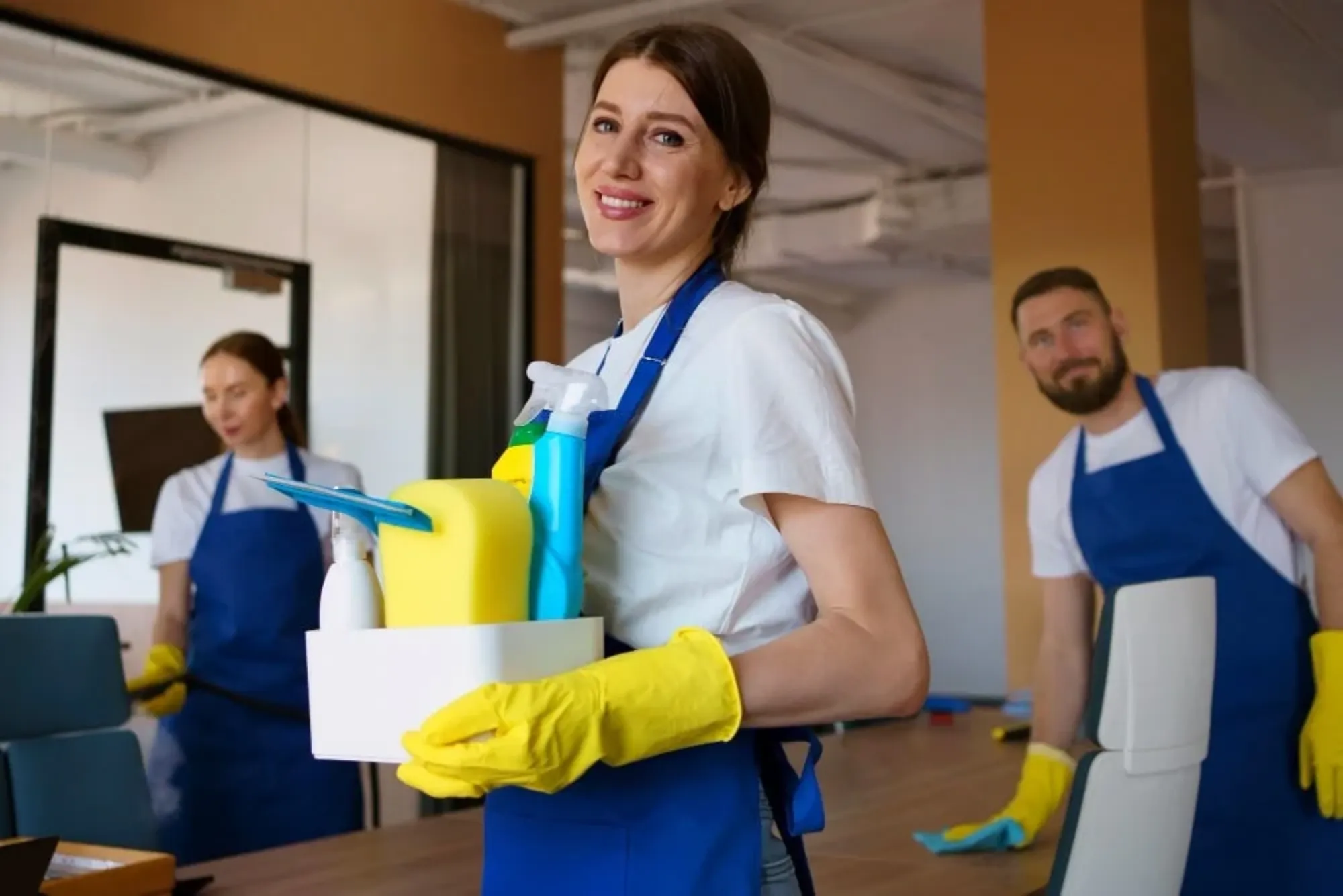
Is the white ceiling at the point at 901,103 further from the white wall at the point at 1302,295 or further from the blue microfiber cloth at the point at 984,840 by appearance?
the blue microfiber cloth at the point at 984,840

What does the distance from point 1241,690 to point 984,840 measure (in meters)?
0.57

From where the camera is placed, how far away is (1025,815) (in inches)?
76.9

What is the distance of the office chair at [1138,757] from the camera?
1.34m

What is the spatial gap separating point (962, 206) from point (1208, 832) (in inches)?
192

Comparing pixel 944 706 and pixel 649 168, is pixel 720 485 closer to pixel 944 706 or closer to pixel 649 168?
pixel 649 168

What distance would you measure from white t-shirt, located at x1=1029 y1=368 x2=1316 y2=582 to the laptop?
5.98ft

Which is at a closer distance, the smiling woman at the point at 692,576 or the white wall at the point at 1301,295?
the smiling woman at the point at 692,576

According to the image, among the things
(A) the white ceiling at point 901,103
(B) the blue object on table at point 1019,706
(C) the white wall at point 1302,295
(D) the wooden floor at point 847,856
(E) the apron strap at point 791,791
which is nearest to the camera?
(E) the apron strap at point 791,791

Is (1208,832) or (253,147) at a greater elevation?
(253,147)

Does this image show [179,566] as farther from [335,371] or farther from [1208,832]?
[1208,832]

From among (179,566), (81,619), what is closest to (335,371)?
(179,566)

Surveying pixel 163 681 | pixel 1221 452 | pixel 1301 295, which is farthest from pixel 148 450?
pixel 1301 295

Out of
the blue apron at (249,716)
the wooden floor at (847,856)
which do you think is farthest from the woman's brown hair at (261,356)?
the wooden floor at (847,856)

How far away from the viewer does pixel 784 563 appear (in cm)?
99
